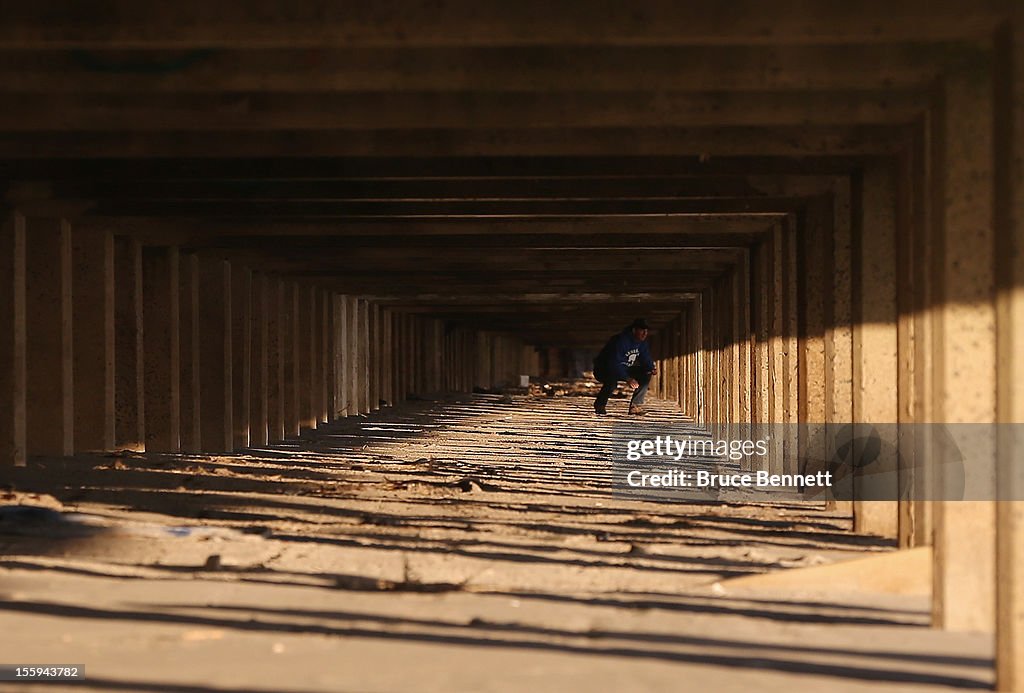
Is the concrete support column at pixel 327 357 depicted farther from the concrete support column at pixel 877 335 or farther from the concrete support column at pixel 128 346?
the concrete support column at pixel 877 335

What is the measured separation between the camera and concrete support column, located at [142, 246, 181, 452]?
15.0 m

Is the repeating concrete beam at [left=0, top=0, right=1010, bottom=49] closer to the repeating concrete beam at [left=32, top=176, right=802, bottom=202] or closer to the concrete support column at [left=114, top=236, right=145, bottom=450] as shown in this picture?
the repeating concrete beam at [left=32, top=176, right=802, bottom=202]

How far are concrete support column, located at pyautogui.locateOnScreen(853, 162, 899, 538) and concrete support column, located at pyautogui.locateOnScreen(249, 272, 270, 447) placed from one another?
411 inches

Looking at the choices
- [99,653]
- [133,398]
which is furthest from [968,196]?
[133,398]

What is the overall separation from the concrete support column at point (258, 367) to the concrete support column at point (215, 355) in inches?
49.5

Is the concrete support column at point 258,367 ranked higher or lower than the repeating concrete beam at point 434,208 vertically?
lower

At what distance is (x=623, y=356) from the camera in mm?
21781

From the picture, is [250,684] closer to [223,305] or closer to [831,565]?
[831,565]

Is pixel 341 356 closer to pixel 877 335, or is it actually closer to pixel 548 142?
pixel 548 142

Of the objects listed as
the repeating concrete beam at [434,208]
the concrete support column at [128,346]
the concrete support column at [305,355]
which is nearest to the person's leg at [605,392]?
the concrete support column at [305,355]

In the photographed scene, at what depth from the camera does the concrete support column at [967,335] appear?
595 cm

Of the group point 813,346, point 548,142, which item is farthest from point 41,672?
point 813,346

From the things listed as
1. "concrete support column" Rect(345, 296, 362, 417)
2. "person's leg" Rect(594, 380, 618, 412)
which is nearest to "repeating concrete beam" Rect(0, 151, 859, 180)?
"person's leg" Rect(594, 380, 618, 412)

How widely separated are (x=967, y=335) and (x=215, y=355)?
1193 cm
